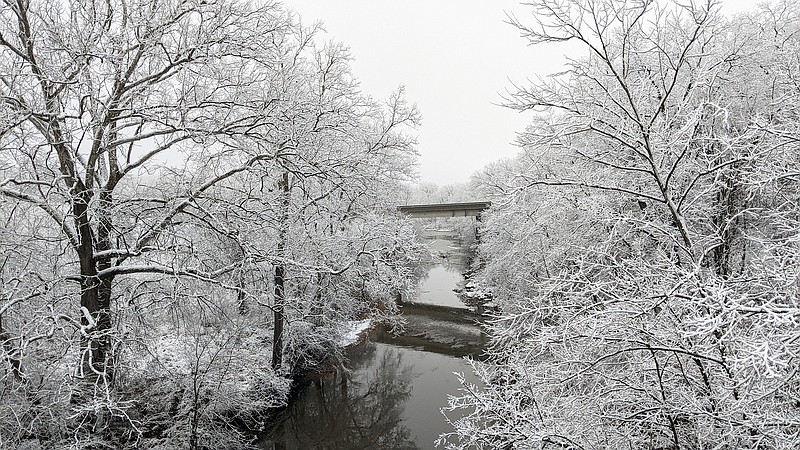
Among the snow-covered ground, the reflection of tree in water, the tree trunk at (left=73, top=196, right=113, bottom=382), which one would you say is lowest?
the reflection of tree in water

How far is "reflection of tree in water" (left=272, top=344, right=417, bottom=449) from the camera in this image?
472 inches

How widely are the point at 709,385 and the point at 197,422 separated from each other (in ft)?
28.1

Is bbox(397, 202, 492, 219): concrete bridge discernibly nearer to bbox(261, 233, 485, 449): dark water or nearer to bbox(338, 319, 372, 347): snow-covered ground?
bbox(261, 233, 485, 449): dark water

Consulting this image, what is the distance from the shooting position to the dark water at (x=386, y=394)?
12.1 m

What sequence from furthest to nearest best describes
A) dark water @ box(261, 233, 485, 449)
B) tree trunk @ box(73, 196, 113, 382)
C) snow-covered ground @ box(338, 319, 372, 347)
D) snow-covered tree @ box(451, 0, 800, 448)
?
1. snow-covered ground @ box(338, 319, 372, 347)
2. dark water @ box(261, 233, 485, 449)
3. tree trunk @ box(73, 196, 113, 382)
4. snow-covered tree @ box(451, 0, 800, 448)

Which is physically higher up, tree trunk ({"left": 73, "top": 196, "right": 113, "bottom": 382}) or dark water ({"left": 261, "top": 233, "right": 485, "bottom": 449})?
tree trunk ({"left": 73, "top": 196, "right": 113, "bottom": 382})

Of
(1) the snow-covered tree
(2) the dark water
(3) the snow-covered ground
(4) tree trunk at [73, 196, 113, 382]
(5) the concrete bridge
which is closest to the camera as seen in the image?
(1) the snow-covered tree

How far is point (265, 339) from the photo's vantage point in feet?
47.6

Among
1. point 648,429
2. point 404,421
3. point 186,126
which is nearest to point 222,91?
point 186,126

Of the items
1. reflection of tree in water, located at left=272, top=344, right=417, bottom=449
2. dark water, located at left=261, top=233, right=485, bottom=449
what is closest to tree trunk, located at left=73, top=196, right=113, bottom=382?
dark water, located at left=261, top=233, right=485, bottom=449

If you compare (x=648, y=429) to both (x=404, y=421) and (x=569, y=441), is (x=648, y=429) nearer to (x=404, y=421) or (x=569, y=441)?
(x=569, y=441)

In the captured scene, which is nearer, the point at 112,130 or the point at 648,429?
the point at 648,429

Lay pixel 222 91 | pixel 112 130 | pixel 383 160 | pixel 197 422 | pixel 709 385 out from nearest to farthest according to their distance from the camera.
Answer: pixel 709 385, pixel 112 130, pixel 222 91, pixel 197 422, pixel 383 160

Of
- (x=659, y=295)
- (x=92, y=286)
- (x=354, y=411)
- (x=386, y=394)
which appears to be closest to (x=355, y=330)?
(x=386, y=394)
